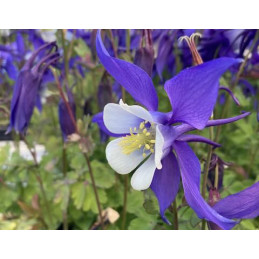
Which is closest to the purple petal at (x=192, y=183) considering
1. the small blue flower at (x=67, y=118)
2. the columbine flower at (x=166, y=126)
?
the columbine flower at (x=166, y=126)

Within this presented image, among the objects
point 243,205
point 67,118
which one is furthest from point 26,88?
point 243,205

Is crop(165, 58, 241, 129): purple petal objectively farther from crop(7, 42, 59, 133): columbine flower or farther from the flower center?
crop(7, 42, 59, 133): columbine flower

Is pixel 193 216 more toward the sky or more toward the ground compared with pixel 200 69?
more toward the ground

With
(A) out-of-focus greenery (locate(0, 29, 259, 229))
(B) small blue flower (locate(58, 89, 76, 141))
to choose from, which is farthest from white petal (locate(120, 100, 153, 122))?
(B) small blue flower (locate(58, 89, 76, 141))

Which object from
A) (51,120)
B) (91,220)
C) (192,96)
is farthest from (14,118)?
(51,120)

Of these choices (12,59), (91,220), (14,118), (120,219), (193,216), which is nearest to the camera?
(193,216)

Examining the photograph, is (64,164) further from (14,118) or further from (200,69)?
(200,69)

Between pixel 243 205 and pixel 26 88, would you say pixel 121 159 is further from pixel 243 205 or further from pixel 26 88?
pixel 26 88

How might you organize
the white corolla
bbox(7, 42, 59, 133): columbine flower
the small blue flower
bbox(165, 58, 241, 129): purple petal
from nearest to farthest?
bbox(165, 58, 241, 129): purple petal → the white corolla → bbox(7, 42, 59, 133): columbine flower → the small blue flower
